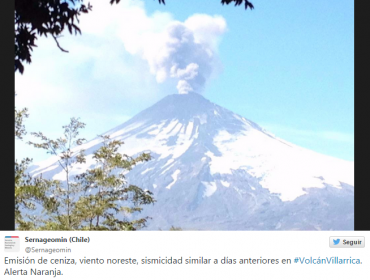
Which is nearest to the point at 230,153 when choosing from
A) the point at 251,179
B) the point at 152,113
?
the point at 251,179

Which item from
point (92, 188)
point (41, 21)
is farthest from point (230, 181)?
point (41, 21)

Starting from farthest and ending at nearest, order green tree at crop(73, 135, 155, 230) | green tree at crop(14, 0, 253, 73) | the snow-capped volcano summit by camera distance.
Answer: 1. the snow-capped volcano summit
2. green tree at crop(73, 135, 155, 230)
3. green tree at crop(14, 0, 253, 73)

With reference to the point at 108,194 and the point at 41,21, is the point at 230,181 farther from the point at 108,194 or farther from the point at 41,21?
the point at 41,21
